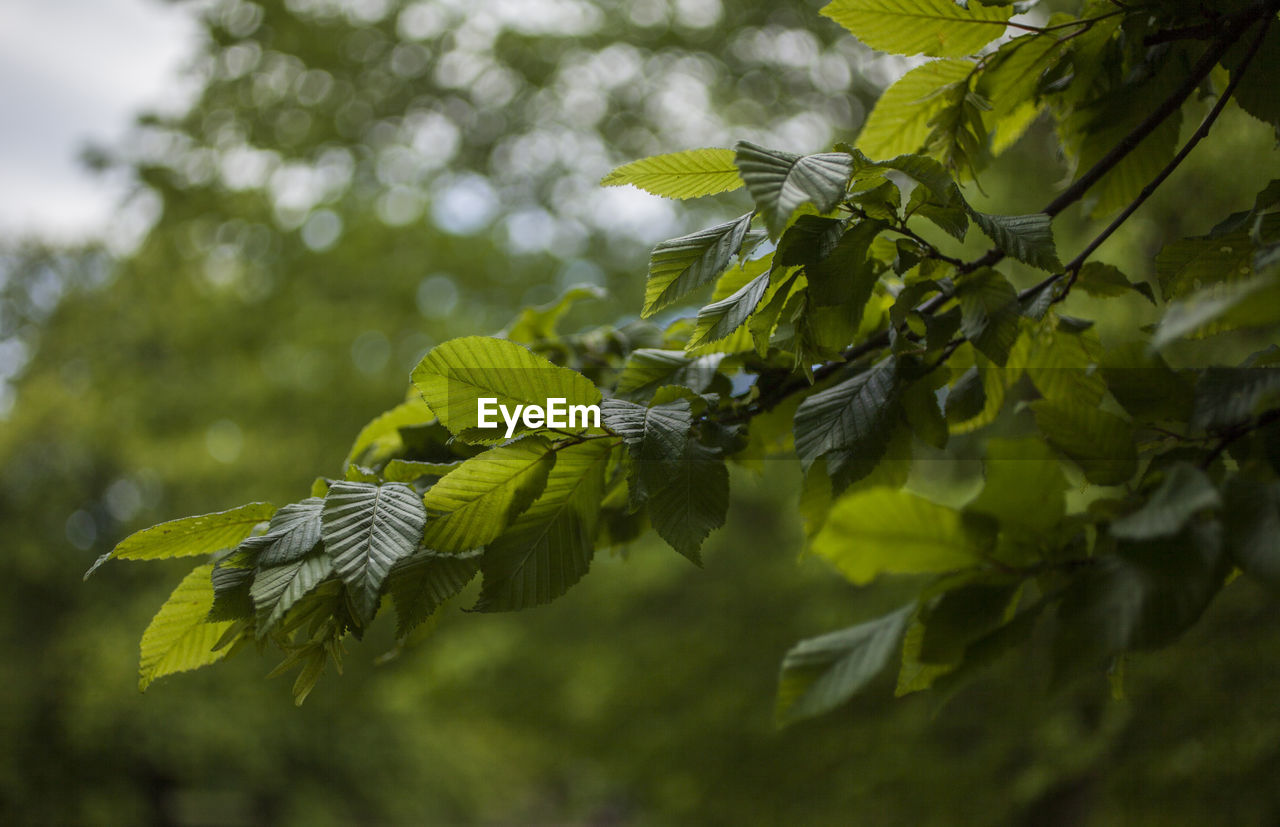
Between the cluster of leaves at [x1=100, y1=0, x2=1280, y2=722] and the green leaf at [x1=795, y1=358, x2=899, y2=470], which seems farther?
the green leaf at [x1=795, y1=358, x2=899, y2=470]

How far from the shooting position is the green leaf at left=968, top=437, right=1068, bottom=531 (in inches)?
25.1

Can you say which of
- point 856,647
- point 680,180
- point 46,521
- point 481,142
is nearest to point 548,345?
point 680,180

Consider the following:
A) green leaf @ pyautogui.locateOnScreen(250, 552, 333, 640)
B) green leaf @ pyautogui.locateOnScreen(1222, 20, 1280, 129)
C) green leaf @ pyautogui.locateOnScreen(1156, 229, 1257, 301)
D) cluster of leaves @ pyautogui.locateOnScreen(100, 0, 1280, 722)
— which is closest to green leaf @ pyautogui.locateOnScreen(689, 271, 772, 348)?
cluster of leaves @ pyautogui.locateOnScreen(100, 0, 1280, 722)

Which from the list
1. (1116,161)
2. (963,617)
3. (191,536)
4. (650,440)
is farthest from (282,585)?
(1116,161)

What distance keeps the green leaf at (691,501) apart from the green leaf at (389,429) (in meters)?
0.45

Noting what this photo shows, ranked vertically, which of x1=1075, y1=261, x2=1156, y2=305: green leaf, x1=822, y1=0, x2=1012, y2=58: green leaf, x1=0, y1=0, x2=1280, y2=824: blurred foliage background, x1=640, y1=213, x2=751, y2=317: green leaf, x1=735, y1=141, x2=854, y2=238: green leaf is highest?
x1=822, y1=0, x2=1012, y2=58: green leaf

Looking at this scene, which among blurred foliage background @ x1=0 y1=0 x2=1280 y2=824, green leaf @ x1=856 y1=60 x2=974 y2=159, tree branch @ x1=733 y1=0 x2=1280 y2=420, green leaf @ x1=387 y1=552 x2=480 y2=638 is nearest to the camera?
green leaf @ x1=387 y1=552 x2=480 y2=638

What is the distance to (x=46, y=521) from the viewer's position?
8883 millimetres

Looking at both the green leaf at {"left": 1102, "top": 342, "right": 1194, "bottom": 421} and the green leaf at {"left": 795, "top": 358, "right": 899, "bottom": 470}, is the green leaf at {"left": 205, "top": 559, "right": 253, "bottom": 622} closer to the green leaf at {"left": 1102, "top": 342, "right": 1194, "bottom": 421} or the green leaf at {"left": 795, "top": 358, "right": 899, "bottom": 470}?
the green leaf at {"left": 795, "top": 358, "right": 899, "bottom": 470}

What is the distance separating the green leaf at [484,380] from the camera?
870 millimetres

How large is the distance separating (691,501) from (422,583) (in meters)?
0.29

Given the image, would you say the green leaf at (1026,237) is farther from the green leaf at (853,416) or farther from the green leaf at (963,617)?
the green leaf at (963,617)

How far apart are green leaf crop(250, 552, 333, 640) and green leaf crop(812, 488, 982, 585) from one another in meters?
0.46

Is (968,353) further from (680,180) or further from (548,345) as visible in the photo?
(548,345)
